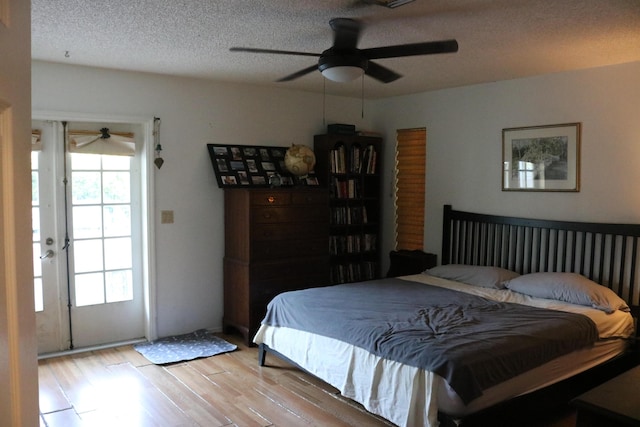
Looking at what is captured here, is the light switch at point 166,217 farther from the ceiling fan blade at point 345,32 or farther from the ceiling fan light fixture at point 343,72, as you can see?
the ceiling fan blade at point 345,32

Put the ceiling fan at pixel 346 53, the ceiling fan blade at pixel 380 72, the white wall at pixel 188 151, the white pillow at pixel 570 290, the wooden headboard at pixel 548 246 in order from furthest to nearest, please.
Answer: the white wall at pixel 188 151 < the wooden headboard at pixel 548 246 < the white pillow at pixel 570 290 < the ceiling fan blade at pixel 380 72 < the ceiling fan at pixel 346 53

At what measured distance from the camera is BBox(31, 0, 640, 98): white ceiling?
8.94 ft

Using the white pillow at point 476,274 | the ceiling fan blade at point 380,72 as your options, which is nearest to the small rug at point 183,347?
the white pillow at point 476,274

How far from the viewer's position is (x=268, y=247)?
185 inches

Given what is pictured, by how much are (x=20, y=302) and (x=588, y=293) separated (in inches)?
149

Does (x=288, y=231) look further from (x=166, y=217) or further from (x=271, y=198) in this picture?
(x=166, y=217)

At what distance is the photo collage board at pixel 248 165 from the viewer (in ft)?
16.0

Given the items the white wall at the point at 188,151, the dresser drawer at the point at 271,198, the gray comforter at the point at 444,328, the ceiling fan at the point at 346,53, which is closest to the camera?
the gray comforter at the point at 444,328

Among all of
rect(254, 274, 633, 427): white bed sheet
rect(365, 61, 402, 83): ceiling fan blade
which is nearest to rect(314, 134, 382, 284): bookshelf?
rect(254, 274, 633, 427): white bed sheet

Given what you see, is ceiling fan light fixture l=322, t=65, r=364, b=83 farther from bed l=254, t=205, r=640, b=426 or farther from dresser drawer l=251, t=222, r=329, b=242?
dresser drawer l=251, t=222, r=329, b=242

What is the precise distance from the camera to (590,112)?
13.5ft

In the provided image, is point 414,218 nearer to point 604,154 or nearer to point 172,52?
point 604,154

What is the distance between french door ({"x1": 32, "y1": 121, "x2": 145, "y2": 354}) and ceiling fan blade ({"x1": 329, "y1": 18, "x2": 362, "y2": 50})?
8.12 ft

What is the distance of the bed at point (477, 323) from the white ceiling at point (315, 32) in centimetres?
143
